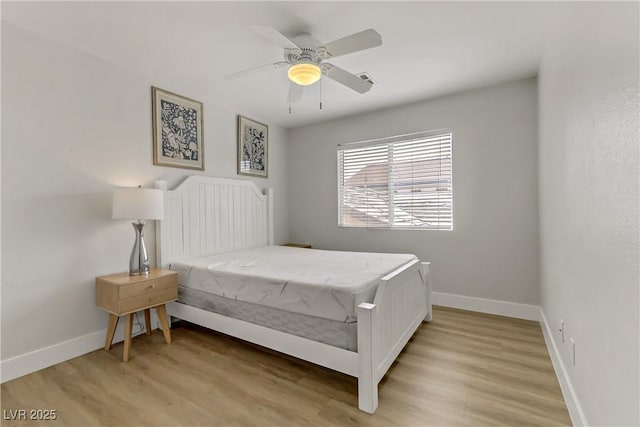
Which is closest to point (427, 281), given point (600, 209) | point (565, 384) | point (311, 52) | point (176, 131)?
point (565, 384)

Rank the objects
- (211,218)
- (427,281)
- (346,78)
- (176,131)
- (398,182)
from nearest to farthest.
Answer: (346,78) → (427,281) → (176,131) → (211,218) → (398,182)

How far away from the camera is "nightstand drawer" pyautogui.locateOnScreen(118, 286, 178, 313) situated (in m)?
2.28

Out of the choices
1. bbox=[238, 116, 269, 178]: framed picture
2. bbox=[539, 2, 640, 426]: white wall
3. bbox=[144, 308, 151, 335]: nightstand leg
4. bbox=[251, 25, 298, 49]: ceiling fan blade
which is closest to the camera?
bbox=[539, 2, 640, 426]: white wall

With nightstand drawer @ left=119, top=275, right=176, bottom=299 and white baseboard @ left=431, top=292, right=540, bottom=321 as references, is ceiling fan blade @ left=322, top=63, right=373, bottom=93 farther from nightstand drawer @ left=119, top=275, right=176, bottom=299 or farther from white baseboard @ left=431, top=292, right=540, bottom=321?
white baseboard @ left=431, top=292, right=540, bottom=321

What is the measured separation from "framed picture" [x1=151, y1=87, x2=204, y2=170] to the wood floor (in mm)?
1838

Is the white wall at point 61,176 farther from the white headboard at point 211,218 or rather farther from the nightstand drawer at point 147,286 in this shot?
the nightstand drawer at point 147,286

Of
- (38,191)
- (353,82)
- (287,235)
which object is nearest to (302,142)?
(287,235)

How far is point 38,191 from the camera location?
7.23 feet

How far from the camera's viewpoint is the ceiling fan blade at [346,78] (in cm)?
222

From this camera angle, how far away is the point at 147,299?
2.43 meters

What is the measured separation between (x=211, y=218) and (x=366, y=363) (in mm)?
2459

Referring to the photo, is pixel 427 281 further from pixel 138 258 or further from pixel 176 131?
pixel 176 131

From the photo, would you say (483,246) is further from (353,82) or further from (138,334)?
(138,334)

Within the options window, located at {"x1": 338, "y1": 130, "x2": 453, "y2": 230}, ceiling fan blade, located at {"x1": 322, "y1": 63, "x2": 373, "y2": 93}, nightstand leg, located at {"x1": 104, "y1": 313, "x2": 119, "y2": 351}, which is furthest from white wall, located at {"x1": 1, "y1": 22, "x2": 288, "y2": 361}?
window, located at {"x1": 338, "y1": 130, "x2": 453, "y2": 230}
